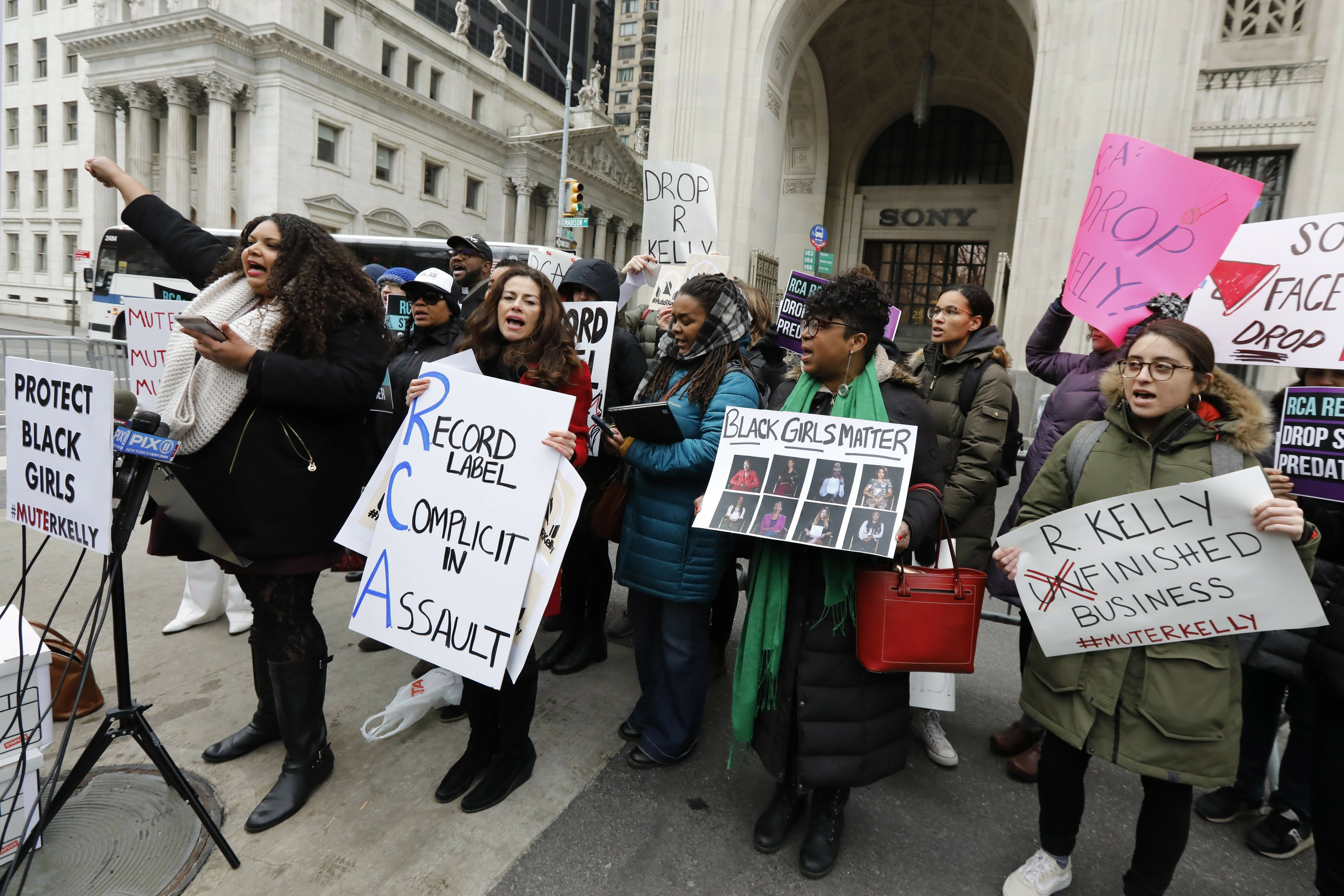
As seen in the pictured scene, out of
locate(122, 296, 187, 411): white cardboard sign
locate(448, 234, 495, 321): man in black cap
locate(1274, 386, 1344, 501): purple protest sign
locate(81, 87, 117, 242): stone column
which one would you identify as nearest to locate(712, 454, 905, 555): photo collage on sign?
locate(1274, 386, 1344, 501): purple protest sign

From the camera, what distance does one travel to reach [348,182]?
109 ft

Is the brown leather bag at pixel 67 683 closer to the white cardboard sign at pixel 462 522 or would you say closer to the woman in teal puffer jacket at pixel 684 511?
the white cardboard sign at pixel 462 522

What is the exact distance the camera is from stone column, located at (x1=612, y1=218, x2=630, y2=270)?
53781 millimetres

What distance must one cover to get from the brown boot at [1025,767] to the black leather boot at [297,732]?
2.96m

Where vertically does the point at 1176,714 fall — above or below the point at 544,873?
above

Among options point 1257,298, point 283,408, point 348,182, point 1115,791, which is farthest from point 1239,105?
point 348,182

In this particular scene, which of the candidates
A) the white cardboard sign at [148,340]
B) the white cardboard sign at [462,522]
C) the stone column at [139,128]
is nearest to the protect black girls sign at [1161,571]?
the white cardboard sign at [462,522]

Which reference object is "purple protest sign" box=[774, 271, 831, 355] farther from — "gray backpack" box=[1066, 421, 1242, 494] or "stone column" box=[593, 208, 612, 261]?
"stone column" box=[593, 208, 612, 261]

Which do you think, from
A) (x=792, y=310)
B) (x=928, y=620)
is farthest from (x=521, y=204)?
(x=928, y=620)

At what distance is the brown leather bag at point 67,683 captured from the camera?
10.4ft

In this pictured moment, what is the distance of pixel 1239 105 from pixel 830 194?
1329 cm

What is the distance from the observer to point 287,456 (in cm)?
262

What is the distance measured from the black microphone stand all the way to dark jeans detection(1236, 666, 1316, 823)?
12.8ft

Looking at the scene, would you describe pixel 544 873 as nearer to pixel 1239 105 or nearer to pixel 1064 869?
pixel 1064 869
